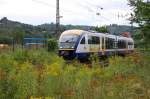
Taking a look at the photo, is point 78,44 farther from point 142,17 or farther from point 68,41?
point 142,17

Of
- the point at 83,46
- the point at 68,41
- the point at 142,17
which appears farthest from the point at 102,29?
the point at 142,17

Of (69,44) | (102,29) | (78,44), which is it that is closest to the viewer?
(78,44)

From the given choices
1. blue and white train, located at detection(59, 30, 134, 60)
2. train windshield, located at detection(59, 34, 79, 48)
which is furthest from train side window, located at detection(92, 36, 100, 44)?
train windshield, located at detection(59, 34, 79, 48)

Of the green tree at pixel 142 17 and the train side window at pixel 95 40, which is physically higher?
the green tree at pixel 142 17

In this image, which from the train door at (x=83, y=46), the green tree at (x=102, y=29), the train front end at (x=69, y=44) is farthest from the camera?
the green tree at (x=102, y=29)

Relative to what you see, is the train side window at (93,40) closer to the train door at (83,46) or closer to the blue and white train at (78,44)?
the blue and white train at (78,44)

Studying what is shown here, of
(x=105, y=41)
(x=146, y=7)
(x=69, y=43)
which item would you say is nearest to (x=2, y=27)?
(x=105, y=41)

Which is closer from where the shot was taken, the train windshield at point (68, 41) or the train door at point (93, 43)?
the train windshield at point (68, 41)

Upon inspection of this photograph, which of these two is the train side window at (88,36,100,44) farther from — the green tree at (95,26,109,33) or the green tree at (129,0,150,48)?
the green tree at (95,26,109,33)

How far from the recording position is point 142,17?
17312 millimetres

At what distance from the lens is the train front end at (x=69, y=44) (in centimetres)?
3161

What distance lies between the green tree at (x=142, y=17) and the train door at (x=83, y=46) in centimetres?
1389

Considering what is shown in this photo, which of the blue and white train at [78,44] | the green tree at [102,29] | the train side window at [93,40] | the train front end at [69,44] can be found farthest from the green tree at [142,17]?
the green tree at [102,29]

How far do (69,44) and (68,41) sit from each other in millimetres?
310
